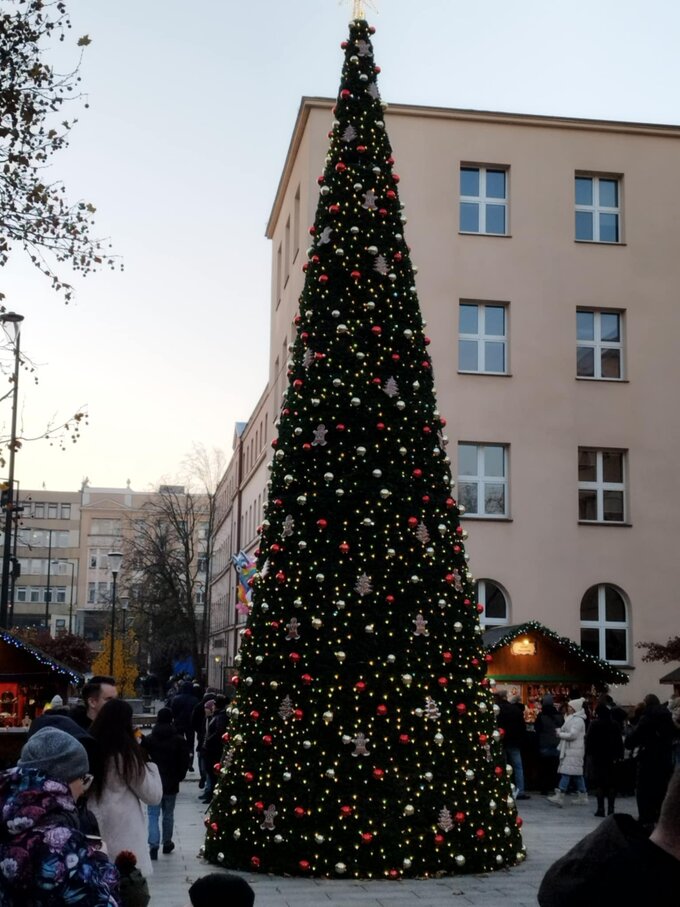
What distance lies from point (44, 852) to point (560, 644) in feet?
66.1

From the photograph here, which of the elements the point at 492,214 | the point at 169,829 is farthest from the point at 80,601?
the point at 169,829

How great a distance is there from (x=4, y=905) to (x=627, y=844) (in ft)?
7.69

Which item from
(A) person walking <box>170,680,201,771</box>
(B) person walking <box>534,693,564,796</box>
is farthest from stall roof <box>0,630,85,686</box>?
(B) person walking <box>534,693,564,796</box>

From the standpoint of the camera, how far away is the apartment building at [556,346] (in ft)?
97.1

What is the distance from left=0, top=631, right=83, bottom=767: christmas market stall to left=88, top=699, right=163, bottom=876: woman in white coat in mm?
14337

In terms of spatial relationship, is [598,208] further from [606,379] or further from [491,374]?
[491,374]

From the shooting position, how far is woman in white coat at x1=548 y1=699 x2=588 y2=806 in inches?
768

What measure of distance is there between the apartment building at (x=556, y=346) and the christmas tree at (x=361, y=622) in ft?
56.3

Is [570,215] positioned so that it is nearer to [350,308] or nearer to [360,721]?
[350,308]

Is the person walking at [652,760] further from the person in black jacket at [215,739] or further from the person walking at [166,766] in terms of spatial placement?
the person in black jacket at [215,739]

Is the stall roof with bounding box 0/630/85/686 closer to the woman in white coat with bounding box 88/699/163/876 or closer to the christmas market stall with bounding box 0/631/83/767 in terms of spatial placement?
the christmas market stall with bounding box 0/631/83/767

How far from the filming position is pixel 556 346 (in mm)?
30531

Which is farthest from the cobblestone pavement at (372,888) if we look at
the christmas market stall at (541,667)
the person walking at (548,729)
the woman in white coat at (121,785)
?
the christmas market stall at (541,667)

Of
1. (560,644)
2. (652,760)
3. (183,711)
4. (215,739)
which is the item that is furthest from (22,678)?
(652,760)
